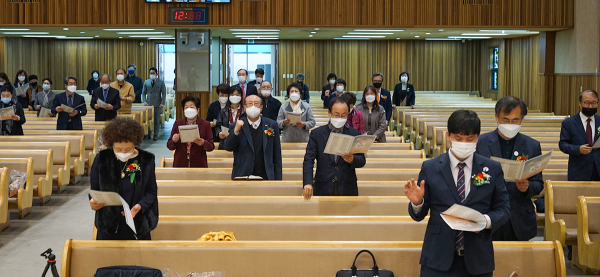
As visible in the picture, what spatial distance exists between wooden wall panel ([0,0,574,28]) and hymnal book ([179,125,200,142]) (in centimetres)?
689

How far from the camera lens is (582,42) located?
1252 centimetres

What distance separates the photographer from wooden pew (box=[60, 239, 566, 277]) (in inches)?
141

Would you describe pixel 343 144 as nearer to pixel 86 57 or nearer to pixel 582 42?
pixel 582 42

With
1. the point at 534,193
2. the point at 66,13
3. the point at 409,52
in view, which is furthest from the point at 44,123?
the point at 409,52

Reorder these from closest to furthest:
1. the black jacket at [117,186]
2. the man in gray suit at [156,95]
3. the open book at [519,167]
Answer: the black jacket at [117,186]
the open book at [519,167]
the man in gray suit at [156,95]

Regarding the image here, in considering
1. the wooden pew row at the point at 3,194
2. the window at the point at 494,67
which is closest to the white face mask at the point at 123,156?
the wooden pew row at the point at 3,194

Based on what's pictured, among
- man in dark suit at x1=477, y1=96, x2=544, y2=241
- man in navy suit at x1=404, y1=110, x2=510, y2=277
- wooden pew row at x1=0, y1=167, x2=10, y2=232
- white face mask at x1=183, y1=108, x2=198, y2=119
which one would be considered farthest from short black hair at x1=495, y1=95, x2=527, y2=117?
wooden pew row at x1=0, y1=167, x2=10, y2=232

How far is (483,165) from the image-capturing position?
119 inches

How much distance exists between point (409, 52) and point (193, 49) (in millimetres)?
8157

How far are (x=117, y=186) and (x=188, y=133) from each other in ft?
8.18

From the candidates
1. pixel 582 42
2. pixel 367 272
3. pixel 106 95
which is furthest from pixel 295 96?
pixel 582 42

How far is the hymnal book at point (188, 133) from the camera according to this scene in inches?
243

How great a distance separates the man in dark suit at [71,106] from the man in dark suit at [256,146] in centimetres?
508

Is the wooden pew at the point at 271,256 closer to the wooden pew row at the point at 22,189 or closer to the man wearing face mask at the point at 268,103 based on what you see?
the wooden pew row at the point at 22,189
